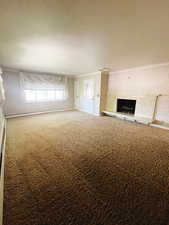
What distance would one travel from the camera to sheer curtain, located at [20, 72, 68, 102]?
4651 mm

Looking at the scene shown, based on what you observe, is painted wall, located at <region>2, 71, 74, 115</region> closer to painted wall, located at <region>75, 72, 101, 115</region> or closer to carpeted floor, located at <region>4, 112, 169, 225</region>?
painted wall, located at <region>75, 72, 101, 115</region>

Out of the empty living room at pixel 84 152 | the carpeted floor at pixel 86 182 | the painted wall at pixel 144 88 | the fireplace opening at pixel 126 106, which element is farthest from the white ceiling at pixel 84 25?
the fireplace opening at pixel 126 106

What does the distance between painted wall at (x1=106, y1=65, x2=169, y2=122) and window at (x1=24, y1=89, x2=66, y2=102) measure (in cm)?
301

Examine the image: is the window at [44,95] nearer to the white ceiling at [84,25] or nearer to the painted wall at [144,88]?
the white ceiling at [84,25]

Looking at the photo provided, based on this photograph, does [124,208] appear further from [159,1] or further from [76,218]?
[159,1]

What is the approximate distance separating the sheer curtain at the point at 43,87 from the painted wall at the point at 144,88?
2860 mm

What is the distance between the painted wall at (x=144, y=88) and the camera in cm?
336

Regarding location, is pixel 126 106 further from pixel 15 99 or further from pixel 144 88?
pixel 15 99

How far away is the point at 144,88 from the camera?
12.5 ft

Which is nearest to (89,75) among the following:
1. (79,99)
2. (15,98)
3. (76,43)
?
(79,99)

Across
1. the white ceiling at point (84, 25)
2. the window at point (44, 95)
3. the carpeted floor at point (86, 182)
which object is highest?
the white ceiling at point (84, 25)

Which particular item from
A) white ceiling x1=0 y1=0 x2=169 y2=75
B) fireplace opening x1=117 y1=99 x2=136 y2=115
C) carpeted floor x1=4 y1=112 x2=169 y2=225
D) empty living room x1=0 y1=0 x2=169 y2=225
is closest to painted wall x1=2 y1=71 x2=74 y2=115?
empty living room x1=0 y1=0 x2=169 y2=225

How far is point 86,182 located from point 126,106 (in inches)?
158

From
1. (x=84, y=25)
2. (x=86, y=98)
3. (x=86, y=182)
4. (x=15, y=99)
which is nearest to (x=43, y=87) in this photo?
(x=15, y=99)
